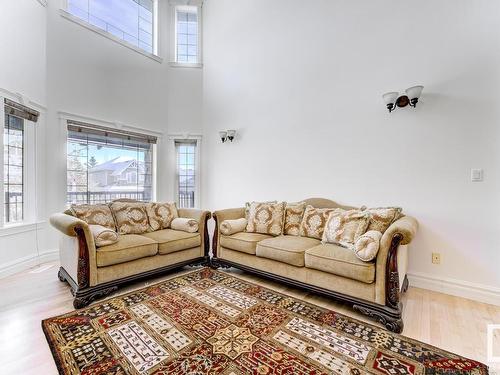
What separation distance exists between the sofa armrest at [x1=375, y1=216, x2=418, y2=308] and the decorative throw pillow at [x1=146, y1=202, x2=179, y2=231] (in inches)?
105

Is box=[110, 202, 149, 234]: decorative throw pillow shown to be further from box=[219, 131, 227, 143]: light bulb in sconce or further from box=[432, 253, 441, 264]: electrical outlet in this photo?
box=[432, 253, 441, 264]: electrical outlet

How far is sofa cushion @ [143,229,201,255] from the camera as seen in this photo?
293 centimetres

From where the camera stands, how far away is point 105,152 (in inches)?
168

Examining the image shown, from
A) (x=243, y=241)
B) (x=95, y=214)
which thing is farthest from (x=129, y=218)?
(x=243, y=241)

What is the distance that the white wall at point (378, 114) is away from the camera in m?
2.48

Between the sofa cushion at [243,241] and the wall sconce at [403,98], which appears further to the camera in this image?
the sofa cushion at [243,241]

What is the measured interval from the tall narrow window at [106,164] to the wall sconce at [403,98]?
13.1ft

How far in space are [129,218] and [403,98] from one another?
11.8 ft

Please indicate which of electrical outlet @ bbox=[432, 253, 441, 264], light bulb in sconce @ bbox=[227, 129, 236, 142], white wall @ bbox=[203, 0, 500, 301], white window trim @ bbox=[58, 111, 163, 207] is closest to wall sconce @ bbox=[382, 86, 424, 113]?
white wall @ bbox=[203, 0, 500, 301]

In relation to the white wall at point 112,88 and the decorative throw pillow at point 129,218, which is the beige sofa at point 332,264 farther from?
the white wall at point 112,88

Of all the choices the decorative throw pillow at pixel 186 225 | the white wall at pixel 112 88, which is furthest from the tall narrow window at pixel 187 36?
the decorative throw pillow at pixel 186 225

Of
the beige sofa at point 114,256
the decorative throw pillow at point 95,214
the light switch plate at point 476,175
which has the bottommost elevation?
the beige sofa at point 114,256

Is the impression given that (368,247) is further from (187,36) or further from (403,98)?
(187,36)

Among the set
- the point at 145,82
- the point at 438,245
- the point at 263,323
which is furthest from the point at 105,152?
the point at 438,245
